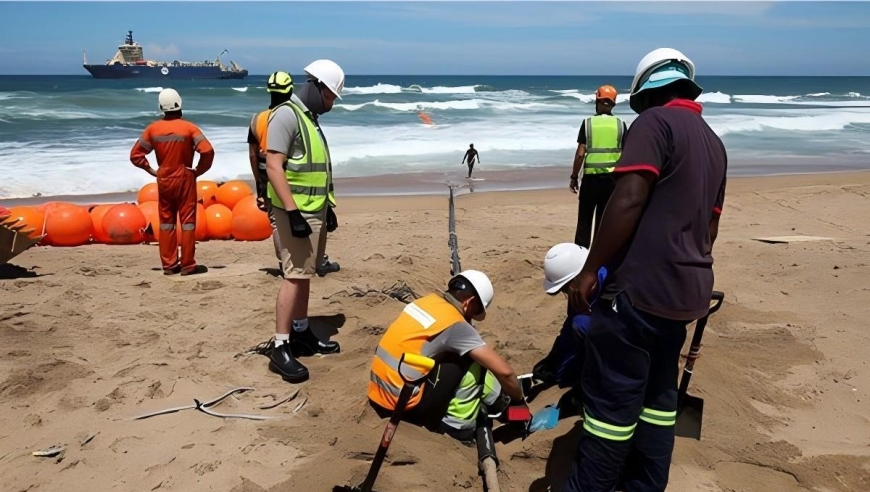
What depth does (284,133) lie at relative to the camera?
4035 millimetres

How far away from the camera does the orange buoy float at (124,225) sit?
7.67 metres

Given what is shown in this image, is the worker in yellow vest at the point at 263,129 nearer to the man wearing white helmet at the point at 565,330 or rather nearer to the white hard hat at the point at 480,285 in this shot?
the white hard hat at the point at 480,285

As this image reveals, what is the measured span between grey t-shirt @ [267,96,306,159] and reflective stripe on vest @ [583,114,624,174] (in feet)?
9.58

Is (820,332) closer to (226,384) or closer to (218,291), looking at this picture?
(226,384)

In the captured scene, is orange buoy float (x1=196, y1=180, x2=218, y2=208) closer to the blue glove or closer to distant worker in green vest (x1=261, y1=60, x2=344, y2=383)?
distant worker in green vest (x1=261, y1=60, x2=344, y2=383)

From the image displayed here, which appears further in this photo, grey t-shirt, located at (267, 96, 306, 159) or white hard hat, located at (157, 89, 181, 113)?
white hard hat, located at (157, 89, 181, 113)

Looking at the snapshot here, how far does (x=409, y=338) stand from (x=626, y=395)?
1.15 m

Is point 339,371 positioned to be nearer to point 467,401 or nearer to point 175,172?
point 467,401

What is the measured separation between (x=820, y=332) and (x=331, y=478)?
3.80 meters

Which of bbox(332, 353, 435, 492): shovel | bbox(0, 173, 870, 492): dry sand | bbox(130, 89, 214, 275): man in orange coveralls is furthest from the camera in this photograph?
bbox(130, 89, 214, 275): man in orange coveralls

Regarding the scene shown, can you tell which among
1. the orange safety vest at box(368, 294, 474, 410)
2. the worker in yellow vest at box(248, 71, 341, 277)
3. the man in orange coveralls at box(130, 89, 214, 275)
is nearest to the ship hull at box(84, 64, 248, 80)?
the man in orange coveralls at box(130, 89, 214, 275)

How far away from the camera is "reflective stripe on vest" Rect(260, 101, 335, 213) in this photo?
4.11 metres

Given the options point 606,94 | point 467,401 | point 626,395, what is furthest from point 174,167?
point 626,395

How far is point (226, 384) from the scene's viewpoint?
163 inches
